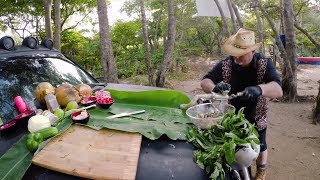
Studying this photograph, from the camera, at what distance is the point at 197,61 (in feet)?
73.7

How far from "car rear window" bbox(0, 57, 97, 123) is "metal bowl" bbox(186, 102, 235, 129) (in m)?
1.51

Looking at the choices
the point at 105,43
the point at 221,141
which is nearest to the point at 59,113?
the point at 221,141

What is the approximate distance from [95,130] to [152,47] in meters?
18.2

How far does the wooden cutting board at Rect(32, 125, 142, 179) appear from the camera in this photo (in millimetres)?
1764

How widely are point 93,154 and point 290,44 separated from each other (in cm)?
827

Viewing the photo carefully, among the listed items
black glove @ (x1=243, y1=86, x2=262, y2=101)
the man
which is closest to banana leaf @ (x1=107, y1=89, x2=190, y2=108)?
the man

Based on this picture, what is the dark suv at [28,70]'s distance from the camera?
2.68 m

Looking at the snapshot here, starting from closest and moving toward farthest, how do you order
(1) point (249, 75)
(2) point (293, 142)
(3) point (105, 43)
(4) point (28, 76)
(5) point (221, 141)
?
(5) point (221, 141)
(4) point (28, 76)
(1) point (249, 75)
(2) point (293, 142)
(3) point (105, 43)

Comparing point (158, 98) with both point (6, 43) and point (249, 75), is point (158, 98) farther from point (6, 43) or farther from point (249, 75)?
point (6, 43)

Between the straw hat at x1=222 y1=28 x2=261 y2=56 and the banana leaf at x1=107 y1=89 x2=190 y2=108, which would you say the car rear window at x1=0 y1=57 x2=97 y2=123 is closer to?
the banana leaf at x1=107 y1=89 x2=190 y2=108

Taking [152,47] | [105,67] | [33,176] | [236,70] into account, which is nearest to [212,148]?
[33,176]

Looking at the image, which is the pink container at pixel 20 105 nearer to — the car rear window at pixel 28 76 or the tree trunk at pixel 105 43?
the car rear window at pixel 28 76

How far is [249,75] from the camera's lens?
10.7 ft

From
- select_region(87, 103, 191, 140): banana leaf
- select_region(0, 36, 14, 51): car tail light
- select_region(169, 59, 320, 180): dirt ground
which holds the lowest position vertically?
select_region(169, 59, 320, 180): dirt ground
